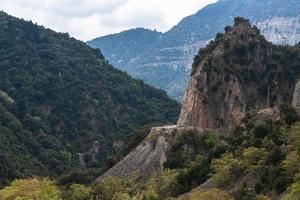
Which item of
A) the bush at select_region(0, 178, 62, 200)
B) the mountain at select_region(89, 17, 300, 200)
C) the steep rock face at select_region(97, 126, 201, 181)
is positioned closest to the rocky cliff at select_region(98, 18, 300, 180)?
the mountain at select_region(89, 17, 300, 200)

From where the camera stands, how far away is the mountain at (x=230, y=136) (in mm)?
67875

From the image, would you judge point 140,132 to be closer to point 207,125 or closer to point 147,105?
point 207,125

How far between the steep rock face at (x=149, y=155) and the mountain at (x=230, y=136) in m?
0.16

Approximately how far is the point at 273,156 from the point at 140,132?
4815 centimetres

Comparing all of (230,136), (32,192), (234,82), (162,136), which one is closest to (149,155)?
(162,136)

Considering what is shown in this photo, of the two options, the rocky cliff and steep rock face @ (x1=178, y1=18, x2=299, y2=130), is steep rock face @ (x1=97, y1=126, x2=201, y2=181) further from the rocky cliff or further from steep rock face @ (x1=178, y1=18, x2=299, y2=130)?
steep rock face @ (x1=178, y1=18, x2=299, y2=130)

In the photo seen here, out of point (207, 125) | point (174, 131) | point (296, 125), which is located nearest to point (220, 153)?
point (296, 125)

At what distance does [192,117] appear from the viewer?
383 ft

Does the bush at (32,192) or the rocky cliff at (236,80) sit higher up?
the rocky cliff at (236,80)

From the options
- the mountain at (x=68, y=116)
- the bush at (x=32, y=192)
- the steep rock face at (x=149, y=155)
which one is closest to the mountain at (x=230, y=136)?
the steep rock face at (x=149, y=155)

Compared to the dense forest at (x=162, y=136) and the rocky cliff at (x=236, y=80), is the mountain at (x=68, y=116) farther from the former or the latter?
the rocky cliff at (x=236, y=80)

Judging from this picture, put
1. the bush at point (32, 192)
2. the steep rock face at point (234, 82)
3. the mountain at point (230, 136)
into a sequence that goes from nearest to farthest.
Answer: the mountain at point (230, 136) < the bush at point (32, 192) < the steep rock face at point (234, 82)

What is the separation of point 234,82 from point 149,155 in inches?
992

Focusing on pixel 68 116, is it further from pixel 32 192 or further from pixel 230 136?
pixel 32 192
